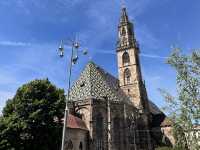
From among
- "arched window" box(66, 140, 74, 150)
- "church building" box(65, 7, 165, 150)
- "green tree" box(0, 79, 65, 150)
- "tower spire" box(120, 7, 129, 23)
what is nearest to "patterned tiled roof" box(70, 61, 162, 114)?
"church building" box(65, 7, 165, 150)

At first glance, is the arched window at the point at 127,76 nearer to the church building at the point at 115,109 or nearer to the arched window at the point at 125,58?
the church building at the point at 115,109

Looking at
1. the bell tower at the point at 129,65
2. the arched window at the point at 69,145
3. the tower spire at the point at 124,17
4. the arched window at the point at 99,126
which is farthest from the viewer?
the tower spire at the point at 124,17

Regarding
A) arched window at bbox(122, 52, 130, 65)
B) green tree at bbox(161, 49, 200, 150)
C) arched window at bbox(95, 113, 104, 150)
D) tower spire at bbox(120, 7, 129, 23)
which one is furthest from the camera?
tower spire at bbox(120, 7, 129, 23)

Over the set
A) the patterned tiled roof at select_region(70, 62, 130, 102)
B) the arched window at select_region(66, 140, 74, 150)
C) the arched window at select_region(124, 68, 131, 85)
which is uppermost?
the arched window at select_region(124, 68, 131, 85)

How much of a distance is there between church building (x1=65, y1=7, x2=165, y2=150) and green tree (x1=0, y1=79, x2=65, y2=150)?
5.79 meters

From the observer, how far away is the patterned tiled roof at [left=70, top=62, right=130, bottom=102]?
38.4m

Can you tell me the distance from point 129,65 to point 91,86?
14.9 meters

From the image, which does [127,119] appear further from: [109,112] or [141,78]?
[141,78]

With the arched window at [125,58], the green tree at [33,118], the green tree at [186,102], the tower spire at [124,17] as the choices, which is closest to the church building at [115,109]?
the arched window at [125,58]

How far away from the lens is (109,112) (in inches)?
1447

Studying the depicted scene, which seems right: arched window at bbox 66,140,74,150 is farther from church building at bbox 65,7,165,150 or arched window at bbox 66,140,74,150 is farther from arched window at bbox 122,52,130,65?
arched window at bbox 122,52,130,65

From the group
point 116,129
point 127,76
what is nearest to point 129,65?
point 127,76

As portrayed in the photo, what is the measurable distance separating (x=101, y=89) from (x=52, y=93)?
15.5 metres

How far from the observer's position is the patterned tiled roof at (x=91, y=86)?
38.4 m
